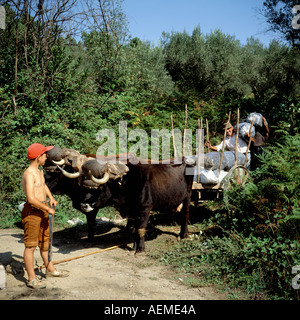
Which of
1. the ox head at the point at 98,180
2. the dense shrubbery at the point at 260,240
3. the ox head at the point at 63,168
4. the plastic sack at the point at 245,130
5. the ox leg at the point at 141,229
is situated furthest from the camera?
the plastic sack at the point at 245,130

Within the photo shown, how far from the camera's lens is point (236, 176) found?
797 cm

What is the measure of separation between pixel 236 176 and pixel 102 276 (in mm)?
3986

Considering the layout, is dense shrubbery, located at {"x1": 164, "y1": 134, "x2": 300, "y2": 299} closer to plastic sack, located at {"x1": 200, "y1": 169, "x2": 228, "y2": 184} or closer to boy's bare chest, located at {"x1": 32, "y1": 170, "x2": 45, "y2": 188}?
plastic sack, located at {"x1": 200, "y1": 169, "x2": 228, "y2": 184}

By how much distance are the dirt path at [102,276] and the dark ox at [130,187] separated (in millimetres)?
492

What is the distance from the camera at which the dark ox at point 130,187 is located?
618 centimetres

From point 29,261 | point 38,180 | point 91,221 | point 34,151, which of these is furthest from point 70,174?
point 29,261

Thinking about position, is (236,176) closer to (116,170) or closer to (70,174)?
(116,170)

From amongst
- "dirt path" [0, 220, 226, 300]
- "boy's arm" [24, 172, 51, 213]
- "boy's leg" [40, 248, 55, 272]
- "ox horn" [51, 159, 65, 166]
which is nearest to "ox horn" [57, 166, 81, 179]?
"ox horn" [51, 159, 65, 166]

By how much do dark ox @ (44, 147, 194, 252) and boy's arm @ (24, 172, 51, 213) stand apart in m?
1.30

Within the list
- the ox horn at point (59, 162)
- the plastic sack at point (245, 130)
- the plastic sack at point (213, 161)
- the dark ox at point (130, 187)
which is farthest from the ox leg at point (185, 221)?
the ox horn at point (59, 162)

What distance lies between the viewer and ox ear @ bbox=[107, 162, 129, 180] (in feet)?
20.4

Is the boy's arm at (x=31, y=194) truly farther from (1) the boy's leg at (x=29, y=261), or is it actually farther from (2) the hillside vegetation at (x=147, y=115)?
(2) the hillside vegetation at (x=147, y=115)

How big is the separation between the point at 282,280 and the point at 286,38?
458 inches
